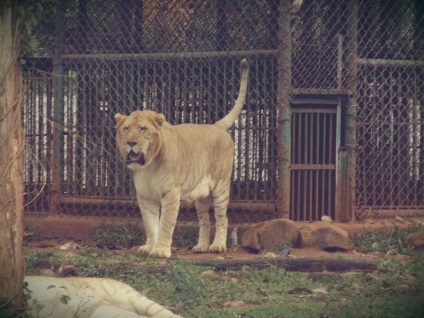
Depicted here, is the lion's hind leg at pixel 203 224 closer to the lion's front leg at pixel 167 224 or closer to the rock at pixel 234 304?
the lion's front leg at pixel 167 224

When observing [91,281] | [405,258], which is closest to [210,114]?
[405,258]

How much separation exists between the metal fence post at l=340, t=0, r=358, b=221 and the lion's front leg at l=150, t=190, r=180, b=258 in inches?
80.6

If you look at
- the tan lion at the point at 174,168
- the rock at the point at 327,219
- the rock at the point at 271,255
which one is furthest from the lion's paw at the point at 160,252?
the rock at the point at 327,219

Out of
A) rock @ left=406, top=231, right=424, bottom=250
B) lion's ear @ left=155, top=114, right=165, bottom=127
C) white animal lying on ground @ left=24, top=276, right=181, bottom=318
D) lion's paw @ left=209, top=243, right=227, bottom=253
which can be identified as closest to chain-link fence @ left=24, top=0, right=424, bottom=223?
lion's paw @ left=209, top=243, right=227, bottom=253

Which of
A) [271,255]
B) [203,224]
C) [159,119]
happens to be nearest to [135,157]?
[159,119]

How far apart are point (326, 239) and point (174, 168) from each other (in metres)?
1.76

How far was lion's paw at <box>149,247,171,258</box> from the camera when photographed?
8.47m

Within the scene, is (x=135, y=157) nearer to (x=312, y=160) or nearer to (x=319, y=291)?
(x=312, y=160)

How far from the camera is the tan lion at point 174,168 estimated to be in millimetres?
8633

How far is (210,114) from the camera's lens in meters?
9.91

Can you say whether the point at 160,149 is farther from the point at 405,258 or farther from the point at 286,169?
the point at 405,258

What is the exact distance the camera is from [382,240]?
9141mm

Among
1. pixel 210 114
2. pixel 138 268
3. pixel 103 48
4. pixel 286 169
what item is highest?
pixel 103 48

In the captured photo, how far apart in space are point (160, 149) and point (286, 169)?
148 cm
